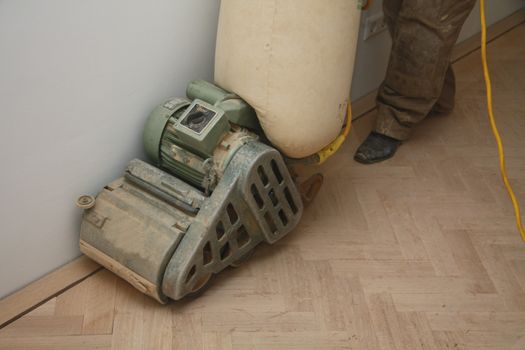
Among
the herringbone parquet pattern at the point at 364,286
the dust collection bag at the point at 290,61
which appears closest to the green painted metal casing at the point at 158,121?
the dust collection bag at the point at 290,61

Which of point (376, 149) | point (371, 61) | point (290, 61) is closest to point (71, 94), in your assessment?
point (290, 61)

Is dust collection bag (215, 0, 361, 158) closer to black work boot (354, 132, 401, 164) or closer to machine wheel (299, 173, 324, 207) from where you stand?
machine wheel (299, 173, 324, 207)

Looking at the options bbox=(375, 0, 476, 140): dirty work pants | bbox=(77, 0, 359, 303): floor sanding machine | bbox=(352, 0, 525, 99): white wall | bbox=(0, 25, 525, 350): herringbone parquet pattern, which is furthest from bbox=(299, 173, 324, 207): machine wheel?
bbox=(352, 0, 525, 99): white wall

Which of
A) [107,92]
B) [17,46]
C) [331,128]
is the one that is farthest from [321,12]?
[17,46]

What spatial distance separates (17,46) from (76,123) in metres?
0.25

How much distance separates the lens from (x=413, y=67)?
2.02 metres

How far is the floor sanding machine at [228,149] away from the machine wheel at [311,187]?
0.23 meters

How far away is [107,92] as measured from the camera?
1.56 m

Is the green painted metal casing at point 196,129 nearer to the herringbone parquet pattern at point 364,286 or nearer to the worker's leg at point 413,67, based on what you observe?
the herringbone parquet pattern at point 364,286

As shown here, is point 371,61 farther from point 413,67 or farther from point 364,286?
point 364,286

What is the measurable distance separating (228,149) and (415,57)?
0.72m

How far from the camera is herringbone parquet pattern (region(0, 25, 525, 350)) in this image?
1.54 m

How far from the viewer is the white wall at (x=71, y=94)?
1371mm

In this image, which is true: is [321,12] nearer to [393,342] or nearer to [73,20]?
[73,20]
